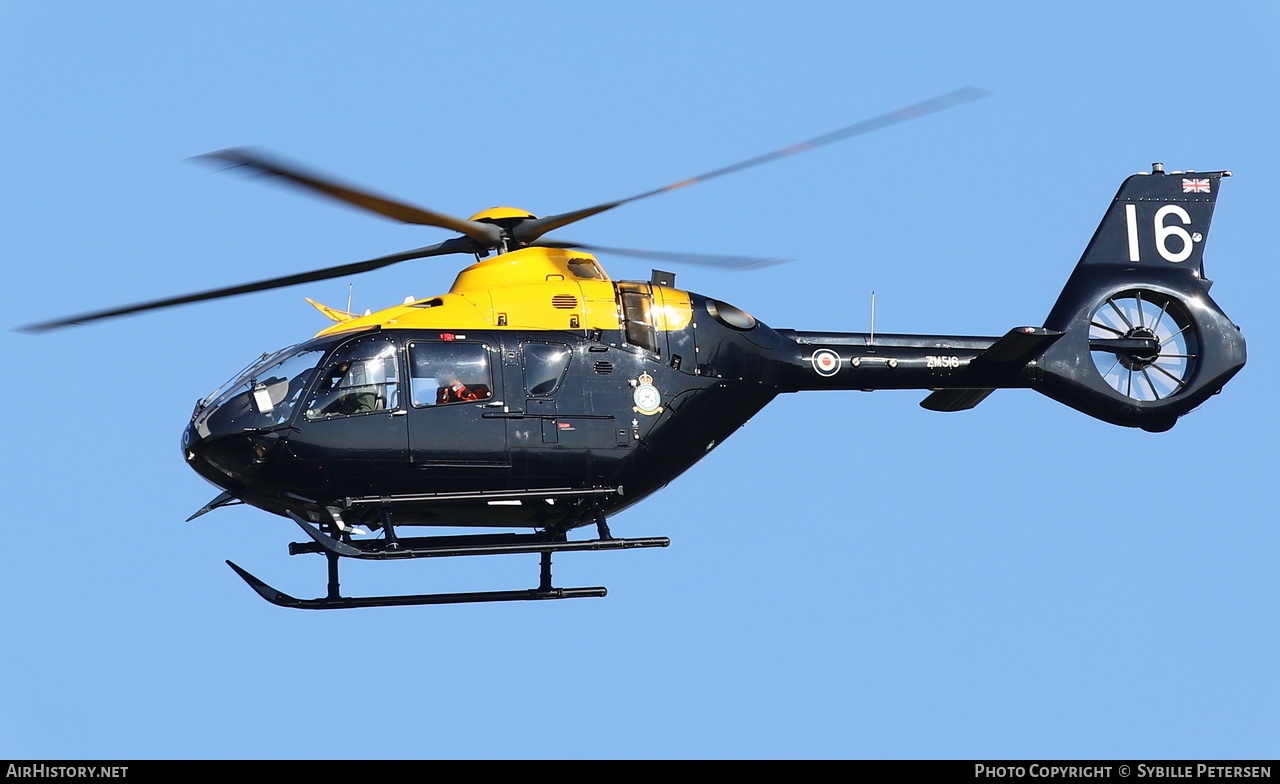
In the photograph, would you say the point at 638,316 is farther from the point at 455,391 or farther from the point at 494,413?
the point at 455,391

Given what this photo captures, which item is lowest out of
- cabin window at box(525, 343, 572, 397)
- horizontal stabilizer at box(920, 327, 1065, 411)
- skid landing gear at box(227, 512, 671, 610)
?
skid landing gear at box(227, 512, 671, 610)

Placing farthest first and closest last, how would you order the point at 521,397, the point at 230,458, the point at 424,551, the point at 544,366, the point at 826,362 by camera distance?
the point at 826,362, the point at 544,366, the point at 521,397, the point at 230,458, the point at 424,551

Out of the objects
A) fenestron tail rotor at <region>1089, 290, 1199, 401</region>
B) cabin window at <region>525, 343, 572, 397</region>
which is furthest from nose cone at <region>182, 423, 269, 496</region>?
A: fenestron tail rotor at <region>1089, 290, 1199, 401</region>

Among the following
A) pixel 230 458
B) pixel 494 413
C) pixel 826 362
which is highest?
pixel 826 362

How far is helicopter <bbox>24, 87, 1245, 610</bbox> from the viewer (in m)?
18.0

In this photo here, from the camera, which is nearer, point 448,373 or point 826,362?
point 448,373

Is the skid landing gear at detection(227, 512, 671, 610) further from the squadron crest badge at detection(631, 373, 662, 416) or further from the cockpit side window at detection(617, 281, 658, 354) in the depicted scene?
the cockpit side window at detection(617, 281, 658, 354)

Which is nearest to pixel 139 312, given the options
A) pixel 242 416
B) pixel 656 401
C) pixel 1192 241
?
pixel 242 416

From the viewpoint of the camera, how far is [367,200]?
1795 cm

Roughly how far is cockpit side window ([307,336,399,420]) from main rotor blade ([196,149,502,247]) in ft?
4.66

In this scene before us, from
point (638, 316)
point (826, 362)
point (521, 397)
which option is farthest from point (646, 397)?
point (826, 362)

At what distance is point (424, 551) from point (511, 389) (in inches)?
77.6
